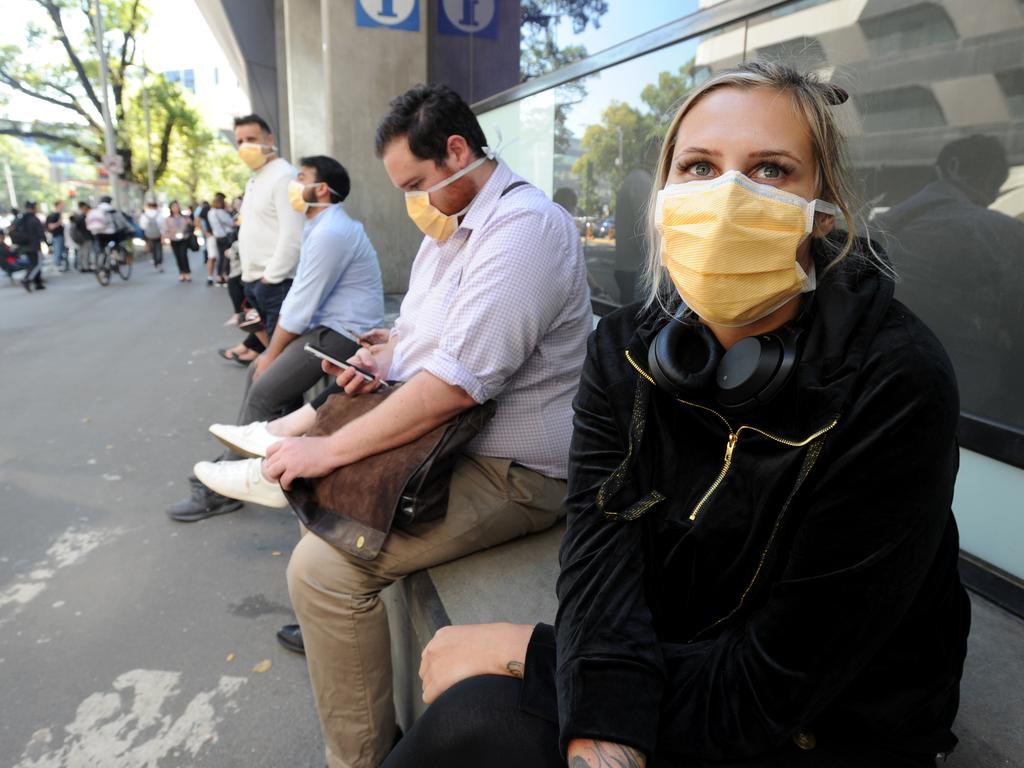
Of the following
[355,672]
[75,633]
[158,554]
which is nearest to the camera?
[355,672]

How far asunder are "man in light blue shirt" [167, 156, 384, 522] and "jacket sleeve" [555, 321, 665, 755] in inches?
94.4

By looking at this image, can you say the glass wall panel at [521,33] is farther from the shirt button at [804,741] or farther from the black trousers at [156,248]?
the black trousers at [156,248]

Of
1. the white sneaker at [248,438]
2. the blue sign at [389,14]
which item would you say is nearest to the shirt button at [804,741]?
the white sneaker at [248,438]

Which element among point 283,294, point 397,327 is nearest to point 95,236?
point 283,294

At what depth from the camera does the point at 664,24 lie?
3721 mm

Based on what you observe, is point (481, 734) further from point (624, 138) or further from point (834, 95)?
point (624, 138)

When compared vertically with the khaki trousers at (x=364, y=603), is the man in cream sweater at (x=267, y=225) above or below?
above

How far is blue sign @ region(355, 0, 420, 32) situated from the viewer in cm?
727

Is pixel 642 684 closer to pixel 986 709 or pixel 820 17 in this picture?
pixel 986 709

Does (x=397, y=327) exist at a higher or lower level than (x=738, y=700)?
higher

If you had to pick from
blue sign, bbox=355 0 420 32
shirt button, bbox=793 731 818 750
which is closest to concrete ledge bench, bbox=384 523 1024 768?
shirt button, bbox=793 731 818 750

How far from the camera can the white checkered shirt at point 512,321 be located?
78.6 inches

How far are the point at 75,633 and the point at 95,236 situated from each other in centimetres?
1568

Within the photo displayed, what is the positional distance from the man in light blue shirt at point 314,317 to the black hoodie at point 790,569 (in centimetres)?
257
